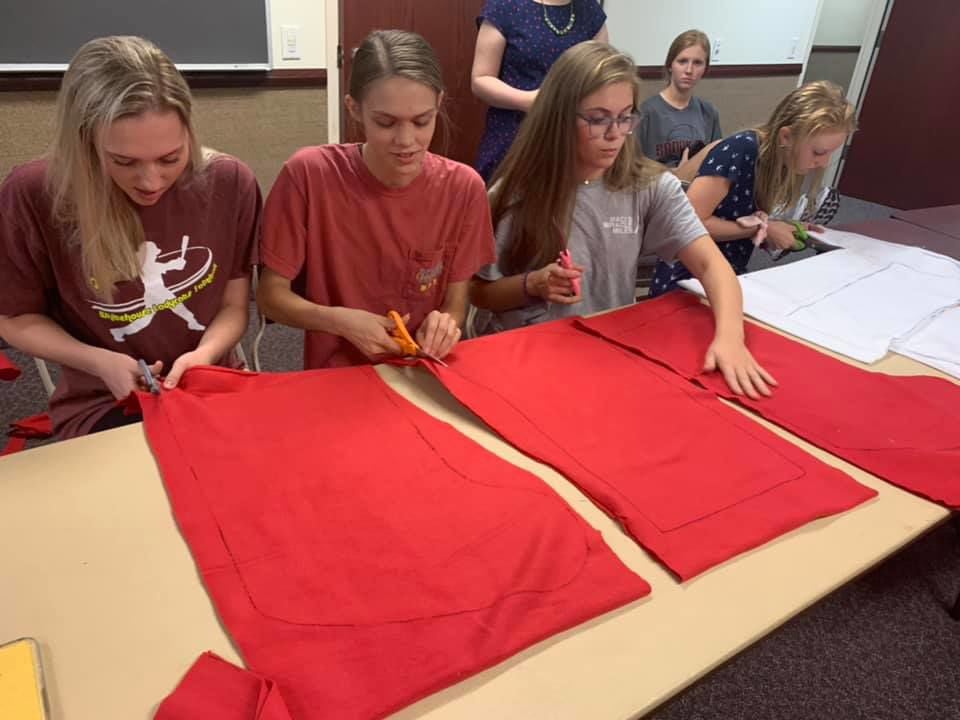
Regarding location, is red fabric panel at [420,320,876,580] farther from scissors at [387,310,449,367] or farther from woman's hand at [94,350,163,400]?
woman's hand at [94,350,163,400]

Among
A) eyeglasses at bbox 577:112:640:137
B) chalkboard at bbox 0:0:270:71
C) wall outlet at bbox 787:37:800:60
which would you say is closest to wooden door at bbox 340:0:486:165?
chalkboard at bbox 0:0:270:71

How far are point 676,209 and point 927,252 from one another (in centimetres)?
88

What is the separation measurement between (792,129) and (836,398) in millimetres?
950

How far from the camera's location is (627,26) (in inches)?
135

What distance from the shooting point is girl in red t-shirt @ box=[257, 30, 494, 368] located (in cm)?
110

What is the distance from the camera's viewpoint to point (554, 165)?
1394mm

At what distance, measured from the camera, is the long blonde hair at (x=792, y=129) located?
173 centimetres

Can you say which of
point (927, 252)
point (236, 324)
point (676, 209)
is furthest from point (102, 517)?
point (927, 252)

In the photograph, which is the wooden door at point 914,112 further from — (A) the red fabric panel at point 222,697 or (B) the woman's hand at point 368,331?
(A) the red fabric panel at point 222,697

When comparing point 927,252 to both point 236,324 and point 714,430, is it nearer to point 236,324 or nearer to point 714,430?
point 714,430

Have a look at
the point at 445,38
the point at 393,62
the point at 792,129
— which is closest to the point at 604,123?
the point at 393,62

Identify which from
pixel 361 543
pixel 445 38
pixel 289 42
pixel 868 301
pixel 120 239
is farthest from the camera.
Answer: pixel 445 38

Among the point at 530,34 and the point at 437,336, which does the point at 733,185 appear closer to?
the point at 530,34

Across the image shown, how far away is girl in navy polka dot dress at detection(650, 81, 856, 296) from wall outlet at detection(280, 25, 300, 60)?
165 cm
